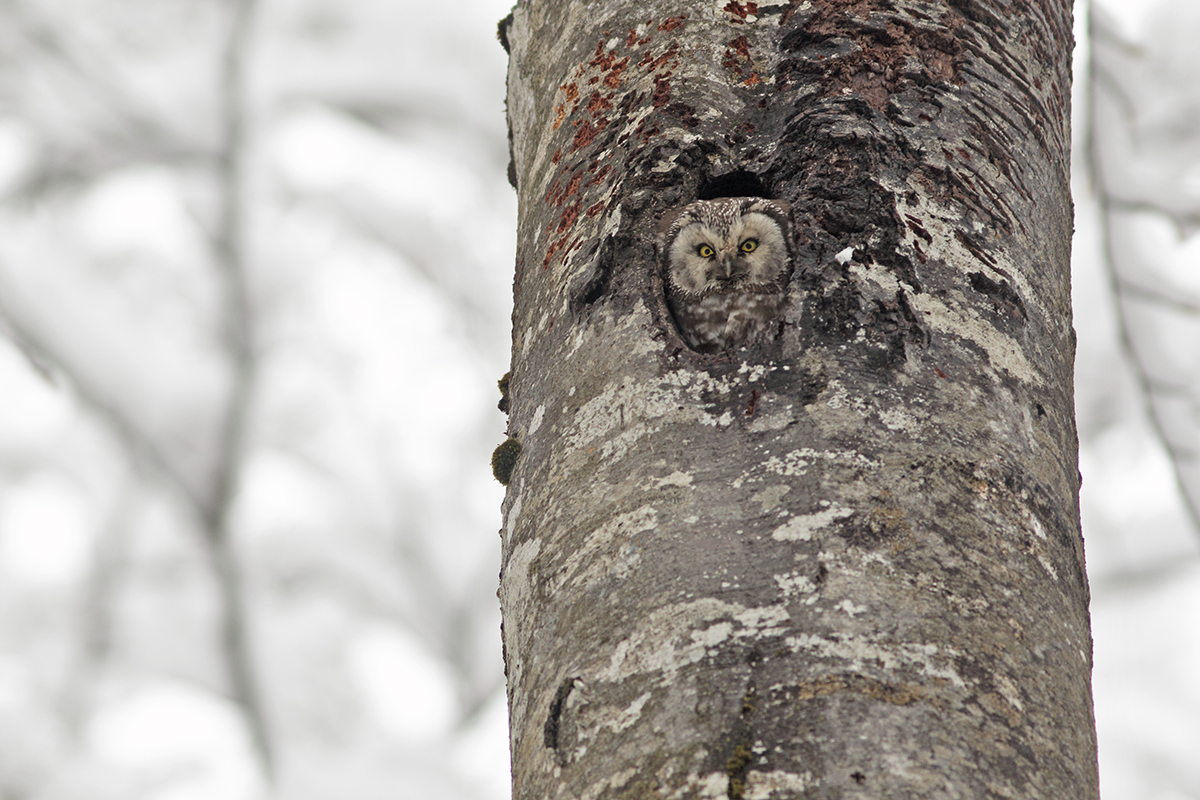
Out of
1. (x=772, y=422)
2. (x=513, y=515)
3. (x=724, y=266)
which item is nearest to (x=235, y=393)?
(x=724, y=266)

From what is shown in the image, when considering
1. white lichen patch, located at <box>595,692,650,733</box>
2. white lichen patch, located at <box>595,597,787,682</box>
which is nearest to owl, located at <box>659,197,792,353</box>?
white lichen patch, located at <box>595,597,787,682</box>

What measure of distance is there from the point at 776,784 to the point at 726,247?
146 cm

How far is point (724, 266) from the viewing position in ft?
7.61

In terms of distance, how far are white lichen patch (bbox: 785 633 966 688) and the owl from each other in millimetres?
509

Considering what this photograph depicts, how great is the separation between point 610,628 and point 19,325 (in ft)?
10.7

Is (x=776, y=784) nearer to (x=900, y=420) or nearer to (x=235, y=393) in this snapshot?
(x=900, y=420)

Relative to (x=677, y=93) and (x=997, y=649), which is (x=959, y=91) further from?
(x=997, y=649)

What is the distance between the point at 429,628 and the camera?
5.66 meters

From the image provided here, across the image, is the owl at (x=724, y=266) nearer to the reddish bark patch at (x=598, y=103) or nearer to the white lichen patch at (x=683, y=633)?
the reddish bark patch at (x=598, y=103)

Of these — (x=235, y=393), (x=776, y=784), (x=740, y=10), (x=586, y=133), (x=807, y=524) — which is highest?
(x=235, y=393)

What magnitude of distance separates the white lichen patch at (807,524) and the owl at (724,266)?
1.14 feet

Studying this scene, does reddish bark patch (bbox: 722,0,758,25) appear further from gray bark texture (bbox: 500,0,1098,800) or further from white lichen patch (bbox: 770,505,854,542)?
white lichen patch (bbox: 770,505,854,542)

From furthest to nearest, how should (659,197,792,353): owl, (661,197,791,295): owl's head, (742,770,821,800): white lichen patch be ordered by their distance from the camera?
(661,197,791,295): owl's head
(659,197,792,353): owl
(742,770,821,800): white lichen patch

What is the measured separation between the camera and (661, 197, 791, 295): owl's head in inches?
77.6
